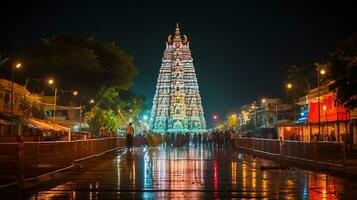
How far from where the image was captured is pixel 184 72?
134 m

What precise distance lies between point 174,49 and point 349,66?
3936 inches

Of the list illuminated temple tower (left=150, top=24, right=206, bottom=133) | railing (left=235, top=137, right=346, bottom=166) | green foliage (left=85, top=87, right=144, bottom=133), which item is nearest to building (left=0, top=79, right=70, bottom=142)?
green foliage (left=85, top=87, right=144, bottom=133)

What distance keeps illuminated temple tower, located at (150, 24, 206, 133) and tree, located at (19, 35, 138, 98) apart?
5202cm

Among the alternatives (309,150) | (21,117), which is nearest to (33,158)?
(309,150)

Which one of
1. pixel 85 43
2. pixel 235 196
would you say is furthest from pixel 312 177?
pixel 85 43

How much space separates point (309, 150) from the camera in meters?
28.3

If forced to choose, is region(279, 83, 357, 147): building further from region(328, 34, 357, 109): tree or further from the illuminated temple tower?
the illuminated temple tower

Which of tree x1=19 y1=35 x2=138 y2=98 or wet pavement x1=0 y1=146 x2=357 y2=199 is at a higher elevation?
tree x1=19 y1=35 x2=138 y2=98

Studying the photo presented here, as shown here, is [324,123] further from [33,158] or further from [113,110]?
[113,110]

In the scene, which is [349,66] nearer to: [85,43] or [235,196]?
[235,196]

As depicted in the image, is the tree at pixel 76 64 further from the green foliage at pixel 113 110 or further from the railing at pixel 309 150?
the railing at pixel 309 150

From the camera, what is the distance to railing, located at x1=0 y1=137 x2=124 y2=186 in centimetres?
1695

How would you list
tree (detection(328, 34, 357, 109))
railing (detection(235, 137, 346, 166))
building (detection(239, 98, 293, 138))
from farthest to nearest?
building (detection(239, 98, 293, 138)), tree (detection(328, 34, 357, 109)), railing (detection(235, 137, 346, 166))

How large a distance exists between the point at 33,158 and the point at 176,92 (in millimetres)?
114247
